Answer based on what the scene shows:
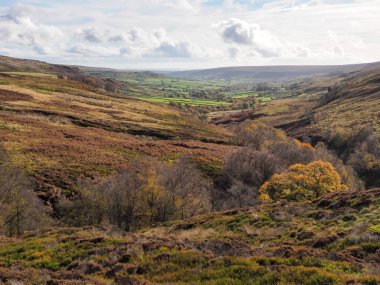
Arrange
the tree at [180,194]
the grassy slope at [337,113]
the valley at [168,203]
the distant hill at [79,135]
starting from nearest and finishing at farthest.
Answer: the valley at [168,203]
the tree at [180,194]
the distant hill at [79,135]
the grassy slope at [337,113]

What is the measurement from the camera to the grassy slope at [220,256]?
12.2m

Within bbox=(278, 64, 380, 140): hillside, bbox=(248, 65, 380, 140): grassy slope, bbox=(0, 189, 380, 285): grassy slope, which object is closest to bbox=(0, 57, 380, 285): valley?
bbox=(0, 189, 380, 285): grassy slope

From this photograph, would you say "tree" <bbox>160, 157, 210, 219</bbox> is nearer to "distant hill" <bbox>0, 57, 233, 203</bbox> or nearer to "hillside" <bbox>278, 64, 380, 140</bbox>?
"distant hill" <bbox>0, 57, 233, 203</bbox>

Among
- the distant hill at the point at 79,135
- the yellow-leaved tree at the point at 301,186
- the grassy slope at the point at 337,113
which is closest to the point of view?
the yellow-leaved tree at the point at 301,186

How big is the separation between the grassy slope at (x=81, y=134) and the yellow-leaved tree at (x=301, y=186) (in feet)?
83.0

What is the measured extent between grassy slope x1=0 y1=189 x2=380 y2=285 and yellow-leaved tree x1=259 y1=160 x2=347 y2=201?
1837cm

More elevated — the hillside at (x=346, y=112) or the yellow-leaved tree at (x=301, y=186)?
the hillside at (x=346, y=112)

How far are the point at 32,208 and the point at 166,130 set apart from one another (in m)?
60.4

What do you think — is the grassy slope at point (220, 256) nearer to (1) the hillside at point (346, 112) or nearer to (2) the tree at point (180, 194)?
(2) the tree at point (180, 194)

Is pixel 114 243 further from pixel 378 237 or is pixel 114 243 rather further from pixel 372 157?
pixel 372 157

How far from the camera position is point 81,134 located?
234 feet

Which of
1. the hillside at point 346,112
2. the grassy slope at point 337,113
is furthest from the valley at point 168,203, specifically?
the grassy slope at point 337,113

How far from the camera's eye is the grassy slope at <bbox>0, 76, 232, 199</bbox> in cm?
5197

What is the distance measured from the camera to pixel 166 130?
92.7 metres
